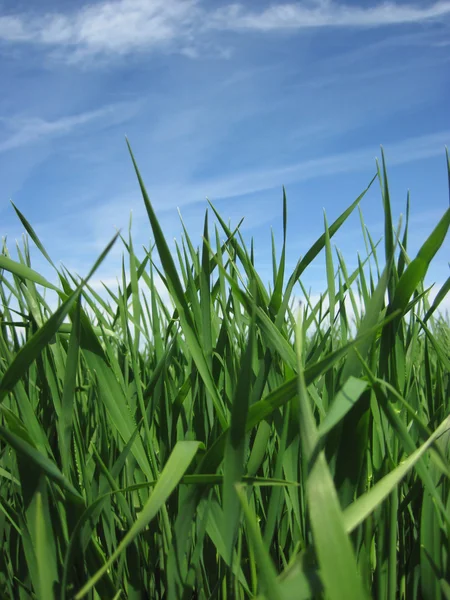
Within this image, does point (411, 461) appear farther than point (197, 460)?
No

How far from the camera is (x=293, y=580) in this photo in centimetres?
35

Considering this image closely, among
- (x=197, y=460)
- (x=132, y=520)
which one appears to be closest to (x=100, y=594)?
(x=132, y=520)

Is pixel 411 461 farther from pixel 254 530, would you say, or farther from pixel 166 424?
pixel 166 424

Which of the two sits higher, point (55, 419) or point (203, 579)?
point (55, 419)

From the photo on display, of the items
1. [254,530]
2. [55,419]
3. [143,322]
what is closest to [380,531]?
[254,530]

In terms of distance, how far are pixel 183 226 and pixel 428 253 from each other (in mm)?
400

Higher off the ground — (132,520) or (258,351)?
(258,351)

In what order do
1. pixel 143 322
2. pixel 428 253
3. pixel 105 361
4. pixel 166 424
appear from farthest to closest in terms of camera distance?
pixel 143 322, pixel 166 424, pixel 105 361, pixel 428 253

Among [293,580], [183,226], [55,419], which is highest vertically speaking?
[183,226]

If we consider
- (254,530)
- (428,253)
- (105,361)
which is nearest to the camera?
(254,530)

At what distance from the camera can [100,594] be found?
60 cm

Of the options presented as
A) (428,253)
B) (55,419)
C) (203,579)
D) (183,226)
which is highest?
(183,226)

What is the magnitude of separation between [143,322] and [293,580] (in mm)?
705

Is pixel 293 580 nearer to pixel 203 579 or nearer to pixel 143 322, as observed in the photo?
pixel 203 579
